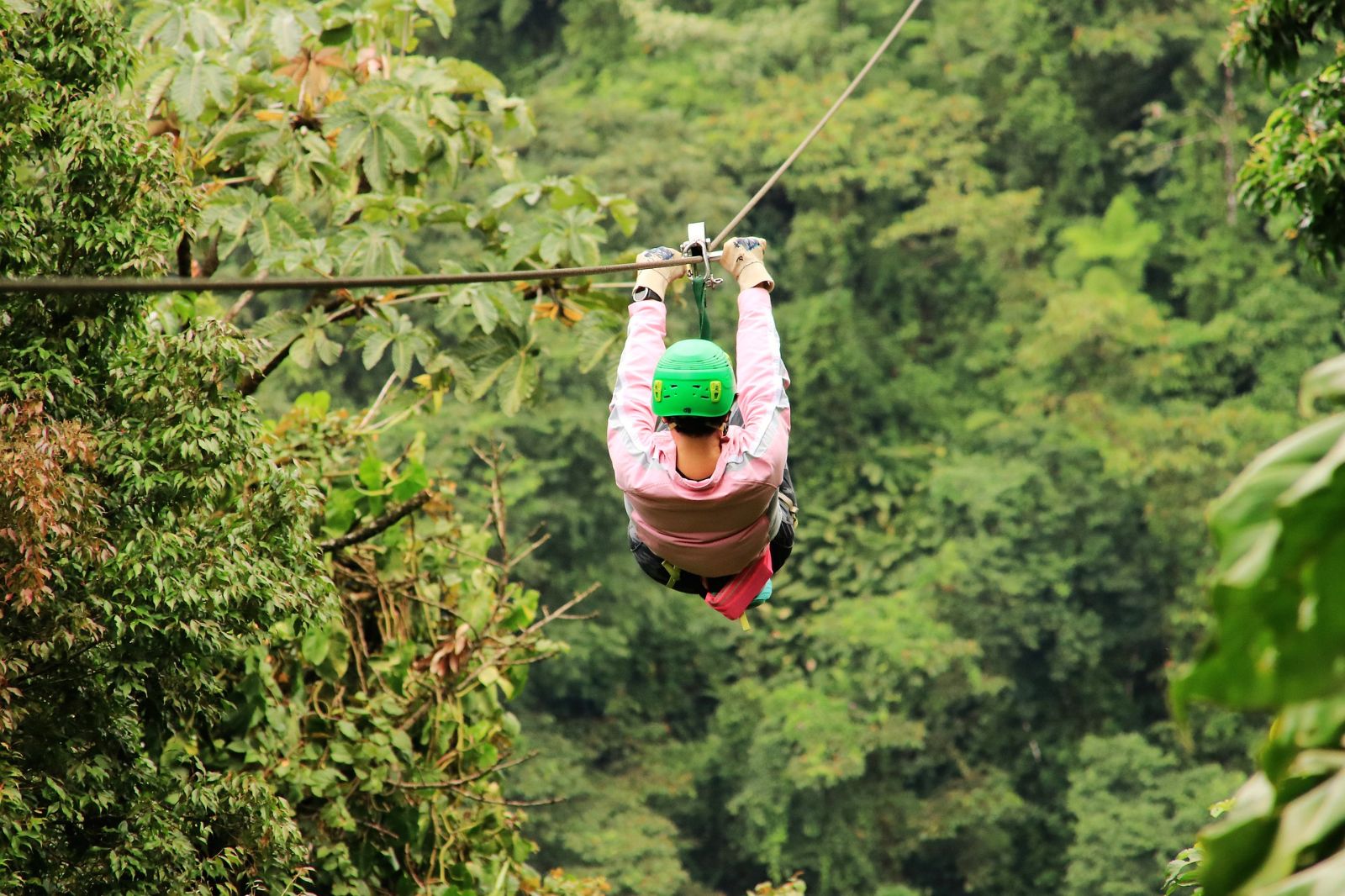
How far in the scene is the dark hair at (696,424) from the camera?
7.98 feet

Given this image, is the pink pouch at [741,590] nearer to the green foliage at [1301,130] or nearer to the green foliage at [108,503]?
the green foliage at [108,503]

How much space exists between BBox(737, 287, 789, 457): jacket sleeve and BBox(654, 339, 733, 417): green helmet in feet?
0.27

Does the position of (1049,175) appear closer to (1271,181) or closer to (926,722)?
Answer: (926,722)

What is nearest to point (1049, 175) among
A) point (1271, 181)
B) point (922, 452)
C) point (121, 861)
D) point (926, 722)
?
point (922, 452)

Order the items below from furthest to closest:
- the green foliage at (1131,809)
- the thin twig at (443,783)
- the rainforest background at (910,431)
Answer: the rainforest background at (910,431), the green foliage at (1131,809), the thin twig at (443,783)

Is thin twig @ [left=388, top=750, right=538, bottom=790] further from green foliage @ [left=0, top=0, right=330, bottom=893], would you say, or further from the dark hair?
the dark hair

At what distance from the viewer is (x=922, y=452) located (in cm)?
1623

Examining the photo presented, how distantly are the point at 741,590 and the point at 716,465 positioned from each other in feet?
1.06

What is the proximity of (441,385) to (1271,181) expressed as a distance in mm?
2159

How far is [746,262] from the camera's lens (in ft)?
8.69

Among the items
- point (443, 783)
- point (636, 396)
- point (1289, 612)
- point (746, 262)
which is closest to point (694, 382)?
point (636, 396)

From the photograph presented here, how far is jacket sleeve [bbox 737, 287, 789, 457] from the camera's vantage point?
2.47 metres

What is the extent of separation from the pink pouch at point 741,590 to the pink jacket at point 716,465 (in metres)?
0.05

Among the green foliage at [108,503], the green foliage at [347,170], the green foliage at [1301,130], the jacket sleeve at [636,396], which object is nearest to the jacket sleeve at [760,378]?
the jacket sleeve at [636,396]
